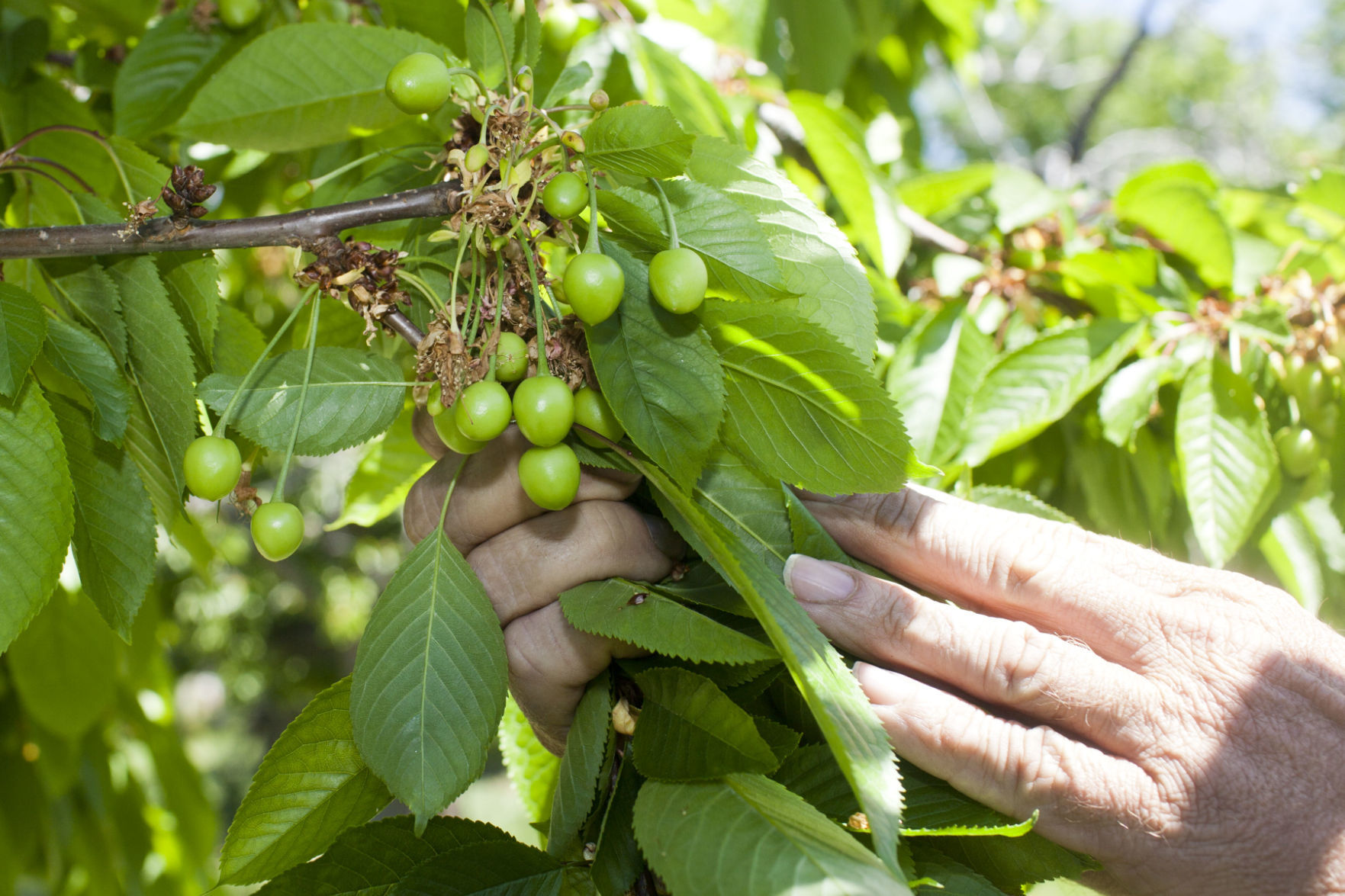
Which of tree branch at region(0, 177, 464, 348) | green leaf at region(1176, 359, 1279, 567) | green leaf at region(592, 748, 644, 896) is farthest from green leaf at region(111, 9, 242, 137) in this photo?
green leaf at region(1176, 359, 1279, 567)

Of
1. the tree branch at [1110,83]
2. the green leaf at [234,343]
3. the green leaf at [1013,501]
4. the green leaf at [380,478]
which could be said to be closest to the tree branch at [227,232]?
the green leaf at [234,343]

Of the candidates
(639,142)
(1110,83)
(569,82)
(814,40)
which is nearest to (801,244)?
(639,142)

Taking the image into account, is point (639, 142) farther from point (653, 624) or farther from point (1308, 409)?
point (1308, 409)

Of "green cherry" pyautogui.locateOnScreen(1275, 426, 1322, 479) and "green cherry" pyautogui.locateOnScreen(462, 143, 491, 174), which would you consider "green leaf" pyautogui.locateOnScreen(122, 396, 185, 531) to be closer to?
"green cherry" pyautogui.locateOnScreen(462, 143, 491, 174)

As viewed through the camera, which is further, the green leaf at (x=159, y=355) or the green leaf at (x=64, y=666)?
the green leaf at (x=64, y=666)

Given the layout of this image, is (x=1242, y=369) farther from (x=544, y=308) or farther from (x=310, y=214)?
(x=310, y=214)

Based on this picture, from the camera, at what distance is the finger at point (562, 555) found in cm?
108

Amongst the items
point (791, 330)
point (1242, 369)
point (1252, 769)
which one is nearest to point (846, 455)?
point (791, 330)

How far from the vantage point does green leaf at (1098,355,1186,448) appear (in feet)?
5.48

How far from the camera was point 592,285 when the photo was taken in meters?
0.85

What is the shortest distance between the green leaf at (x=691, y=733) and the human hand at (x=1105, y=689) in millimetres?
194

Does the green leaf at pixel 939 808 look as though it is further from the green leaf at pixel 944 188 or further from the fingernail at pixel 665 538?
the green leaf at pixel 944 188

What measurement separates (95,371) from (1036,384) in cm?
150

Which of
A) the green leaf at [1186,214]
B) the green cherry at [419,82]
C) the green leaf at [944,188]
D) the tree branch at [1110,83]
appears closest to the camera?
the green cherry at [419,82]
